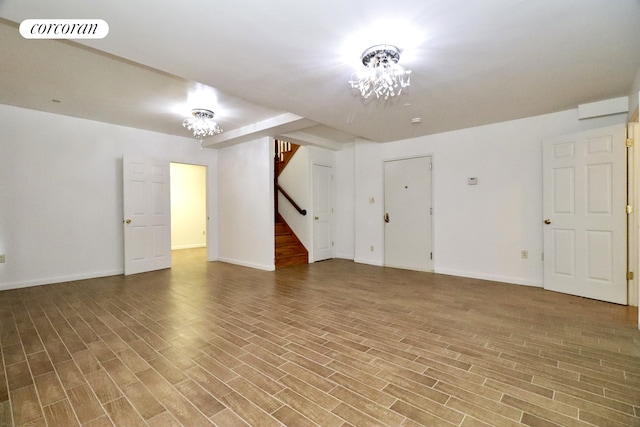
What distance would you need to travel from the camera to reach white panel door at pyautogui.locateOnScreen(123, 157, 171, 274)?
501cm

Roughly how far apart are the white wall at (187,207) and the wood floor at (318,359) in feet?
14.5

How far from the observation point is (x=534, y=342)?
2.39 metres

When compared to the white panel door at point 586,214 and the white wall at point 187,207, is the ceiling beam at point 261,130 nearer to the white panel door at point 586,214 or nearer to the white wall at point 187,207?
the white wall at point 187,207

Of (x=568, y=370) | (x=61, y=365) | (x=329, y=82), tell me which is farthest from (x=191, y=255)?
(x=568, y=370)

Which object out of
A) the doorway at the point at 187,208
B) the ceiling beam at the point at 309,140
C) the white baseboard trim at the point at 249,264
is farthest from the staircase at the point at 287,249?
A: the doorway at the point at 187,208

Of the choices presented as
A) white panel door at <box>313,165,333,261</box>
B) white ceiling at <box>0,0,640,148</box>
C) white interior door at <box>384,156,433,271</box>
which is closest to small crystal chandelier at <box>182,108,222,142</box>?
Answer: white ceiling at <box>0,0,640,148</box>

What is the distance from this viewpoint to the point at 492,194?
14.7 feet

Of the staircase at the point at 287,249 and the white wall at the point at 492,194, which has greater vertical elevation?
the white wall at the point at 492,194

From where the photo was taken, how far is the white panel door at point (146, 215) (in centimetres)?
501

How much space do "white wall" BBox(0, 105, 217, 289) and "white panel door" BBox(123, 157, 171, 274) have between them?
224 mm

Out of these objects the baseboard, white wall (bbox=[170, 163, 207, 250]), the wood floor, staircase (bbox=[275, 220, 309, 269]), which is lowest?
the wood floor

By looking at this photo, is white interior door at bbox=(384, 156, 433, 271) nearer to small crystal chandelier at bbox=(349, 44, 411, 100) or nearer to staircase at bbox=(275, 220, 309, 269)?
staircase at bbox=(275, 220, 309, 269)

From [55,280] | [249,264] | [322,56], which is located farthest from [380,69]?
[55,280]

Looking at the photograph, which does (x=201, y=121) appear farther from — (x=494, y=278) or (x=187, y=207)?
(x=494, y=278)
